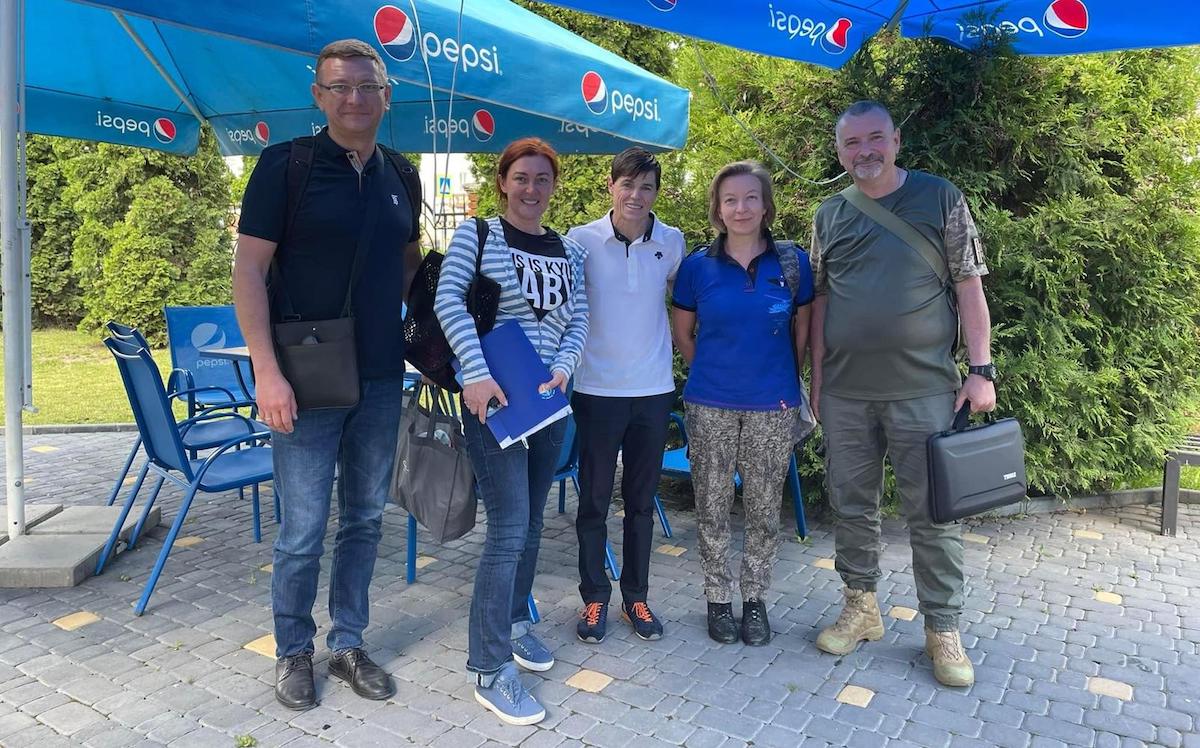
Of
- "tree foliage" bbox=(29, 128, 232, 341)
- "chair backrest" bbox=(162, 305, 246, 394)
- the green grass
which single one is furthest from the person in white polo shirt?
"tree foliage" bbox=(29, 128, 232, 341)

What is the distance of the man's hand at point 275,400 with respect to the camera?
2.40 m

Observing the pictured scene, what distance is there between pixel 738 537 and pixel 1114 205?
111 inches

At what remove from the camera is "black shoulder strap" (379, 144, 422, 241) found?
2.76m

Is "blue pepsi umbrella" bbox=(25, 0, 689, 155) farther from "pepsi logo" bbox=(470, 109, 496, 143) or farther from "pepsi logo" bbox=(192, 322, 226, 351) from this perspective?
"pepsi logo" bbox=(192, 322, 226, 351)

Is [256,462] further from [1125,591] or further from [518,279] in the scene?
[1125,591]

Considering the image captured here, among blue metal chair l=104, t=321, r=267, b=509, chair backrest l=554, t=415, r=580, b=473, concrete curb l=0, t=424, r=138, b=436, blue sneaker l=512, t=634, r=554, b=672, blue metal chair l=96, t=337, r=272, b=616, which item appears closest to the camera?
blue sneaker l=512, t=634, r=554, b=672

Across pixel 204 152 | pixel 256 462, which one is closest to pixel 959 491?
pixel 256 462

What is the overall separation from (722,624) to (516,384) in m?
1.41

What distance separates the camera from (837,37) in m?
4.06

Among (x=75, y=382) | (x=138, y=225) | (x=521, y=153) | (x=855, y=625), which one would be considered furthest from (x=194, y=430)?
(x=138, y=225)

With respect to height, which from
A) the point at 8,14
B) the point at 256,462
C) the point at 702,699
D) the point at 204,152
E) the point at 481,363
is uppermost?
the point at 204,152

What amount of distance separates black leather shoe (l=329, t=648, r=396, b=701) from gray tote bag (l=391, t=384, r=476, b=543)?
0.50m

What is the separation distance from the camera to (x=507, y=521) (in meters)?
2.63

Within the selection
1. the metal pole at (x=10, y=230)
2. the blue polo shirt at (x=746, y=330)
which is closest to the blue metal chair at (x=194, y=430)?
the metal pole at (x=10, y=230)
